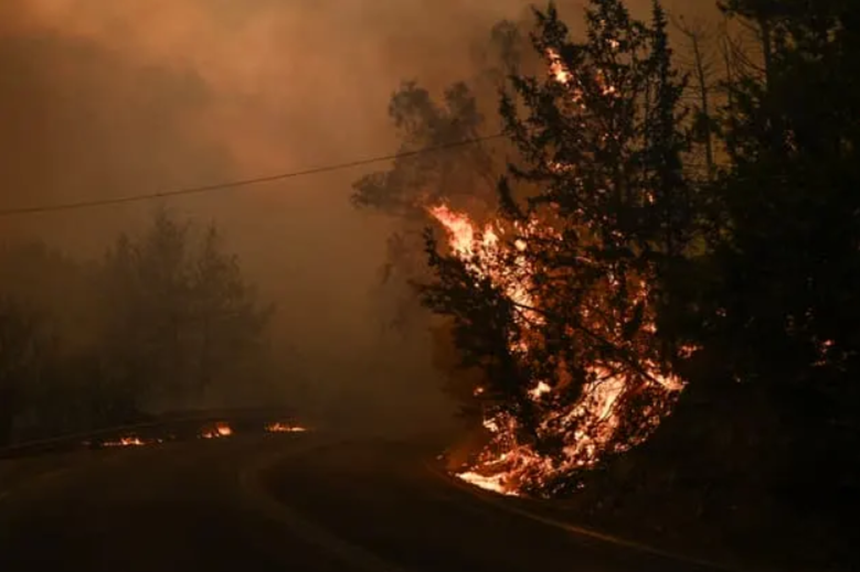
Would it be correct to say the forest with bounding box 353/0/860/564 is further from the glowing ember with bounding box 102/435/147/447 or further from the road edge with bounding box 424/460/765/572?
the glowing ember with bounding box 102/435/147/447

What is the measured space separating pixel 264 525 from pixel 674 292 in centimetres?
646

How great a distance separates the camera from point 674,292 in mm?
13742

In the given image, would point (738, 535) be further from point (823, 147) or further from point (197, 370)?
point (197, 370)

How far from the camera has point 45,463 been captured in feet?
77.5

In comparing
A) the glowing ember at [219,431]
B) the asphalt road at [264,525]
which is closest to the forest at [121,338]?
the glowing ember at [219,431]

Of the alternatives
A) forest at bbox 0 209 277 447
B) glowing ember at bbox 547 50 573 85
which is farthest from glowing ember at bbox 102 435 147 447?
glowing ember at bbox 547 50 573 85

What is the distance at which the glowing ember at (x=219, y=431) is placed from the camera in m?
40.8

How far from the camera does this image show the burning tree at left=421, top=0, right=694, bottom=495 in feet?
62.8

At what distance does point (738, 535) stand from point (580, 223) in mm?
8201

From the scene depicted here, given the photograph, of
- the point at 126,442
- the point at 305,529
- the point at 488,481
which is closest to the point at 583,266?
the point at 488,481

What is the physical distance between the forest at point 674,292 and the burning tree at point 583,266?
0.05 metres

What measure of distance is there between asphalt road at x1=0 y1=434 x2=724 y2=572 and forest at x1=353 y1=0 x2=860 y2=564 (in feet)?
7.24

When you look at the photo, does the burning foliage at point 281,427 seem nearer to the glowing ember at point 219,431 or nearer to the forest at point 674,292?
the glowing ember at point 219,431

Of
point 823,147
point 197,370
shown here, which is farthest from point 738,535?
point 197,370
